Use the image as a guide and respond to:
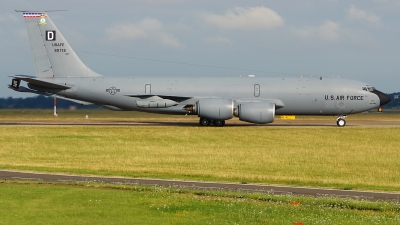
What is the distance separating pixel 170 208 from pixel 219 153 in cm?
2301

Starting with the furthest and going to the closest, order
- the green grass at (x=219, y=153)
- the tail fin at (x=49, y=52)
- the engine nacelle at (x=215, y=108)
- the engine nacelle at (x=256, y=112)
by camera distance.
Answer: the tail fin at (x=49, y=52), the engine nacelle at (x=215, y=108), the engine nacelle at (x=256, y=112), the green grass at (x=219, y=153)

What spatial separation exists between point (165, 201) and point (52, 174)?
1065 cm

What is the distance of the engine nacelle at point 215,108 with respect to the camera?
186 feet

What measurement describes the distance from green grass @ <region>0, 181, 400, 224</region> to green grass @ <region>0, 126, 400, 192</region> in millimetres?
6670

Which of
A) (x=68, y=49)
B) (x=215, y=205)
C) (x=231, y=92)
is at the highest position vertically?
(x=68, y=49)

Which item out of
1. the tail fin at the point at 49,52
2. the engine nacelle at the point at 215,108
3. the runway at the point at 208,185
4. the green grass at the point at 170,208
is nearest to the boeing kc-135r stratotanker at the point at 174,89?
the tail fin at the point at 49,52

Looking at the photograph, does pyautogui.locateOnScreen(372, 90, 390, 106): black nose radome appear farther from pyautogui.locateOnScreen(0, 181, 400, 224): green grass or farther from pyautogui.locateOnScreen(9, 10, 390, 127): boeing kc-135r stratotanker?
pyautogui.locateOnScreen(0, 181, 400, 224): green grass

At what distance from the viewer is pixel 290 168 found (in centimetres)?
3403

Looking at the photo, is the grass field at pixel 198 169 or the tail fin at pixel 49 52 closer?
the grass field at pixel 198 169

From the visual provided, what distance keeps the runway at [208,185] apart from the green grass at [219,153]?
7.07 ft

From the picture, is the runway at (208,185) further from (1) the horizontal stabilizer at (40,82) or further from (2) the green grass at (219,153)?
(1) the horizontal stabilizer at (40,82)

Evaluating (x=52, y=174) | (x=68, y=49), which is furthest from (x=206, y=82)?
(x=52, y=174)

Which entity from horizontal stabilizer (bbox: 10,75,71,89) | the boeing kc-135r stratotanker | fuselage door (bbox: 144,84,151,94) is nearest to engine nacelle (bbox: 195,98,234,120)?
the boeing kc-135r stratotanker

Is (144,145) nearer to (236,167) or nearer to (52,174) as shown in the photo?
(236,167)
